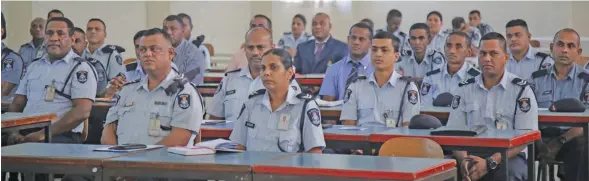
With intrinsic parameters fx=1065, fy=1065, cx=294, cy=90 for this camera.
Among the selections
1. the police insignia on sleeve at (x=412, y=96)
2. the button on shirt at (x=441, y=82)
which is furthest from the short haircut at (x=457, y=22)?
the police insignia on sleeve at (x=412, y=96)

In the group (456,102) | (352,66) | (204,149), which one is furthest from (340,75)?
(204,149)

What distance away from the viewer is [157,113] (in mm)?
5297

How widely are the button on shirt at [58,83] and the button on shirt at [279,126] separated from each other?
5.50 ft

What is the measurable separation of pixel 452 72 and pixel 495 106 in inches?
66.1

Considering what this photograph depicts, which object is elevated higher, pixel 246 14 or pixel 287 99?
pixel 246 14

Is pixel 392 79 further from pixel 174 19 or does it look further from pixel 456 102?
Answer: pixel 174 19

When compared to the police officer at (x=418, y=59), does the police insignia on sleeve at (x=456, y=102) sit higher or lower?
lower

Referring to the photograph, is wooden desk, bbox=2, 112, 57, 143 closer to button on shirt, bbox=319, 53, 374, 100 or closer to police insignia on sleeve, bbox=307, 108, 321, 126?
police insignia on sleeve, bbox=307, 108, 321, 126

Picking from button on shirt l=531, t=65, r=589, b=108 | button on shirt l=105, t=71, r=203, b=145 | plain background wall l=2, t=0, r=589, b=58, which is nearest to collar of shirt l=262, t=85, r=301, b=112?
button on shirt l=105, t=71, r=203, b=145

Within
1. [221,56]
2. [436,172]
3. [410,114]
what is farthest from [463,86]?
[221,56]

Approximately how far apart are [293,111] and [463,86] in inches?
56.3

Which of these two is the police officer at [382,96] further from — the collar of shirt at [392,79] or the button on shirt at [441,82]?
the button on shirt at [441,82]

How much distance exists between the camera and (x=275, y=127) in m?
5.14

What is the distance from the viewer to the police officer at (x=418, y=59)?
29.6 feet
